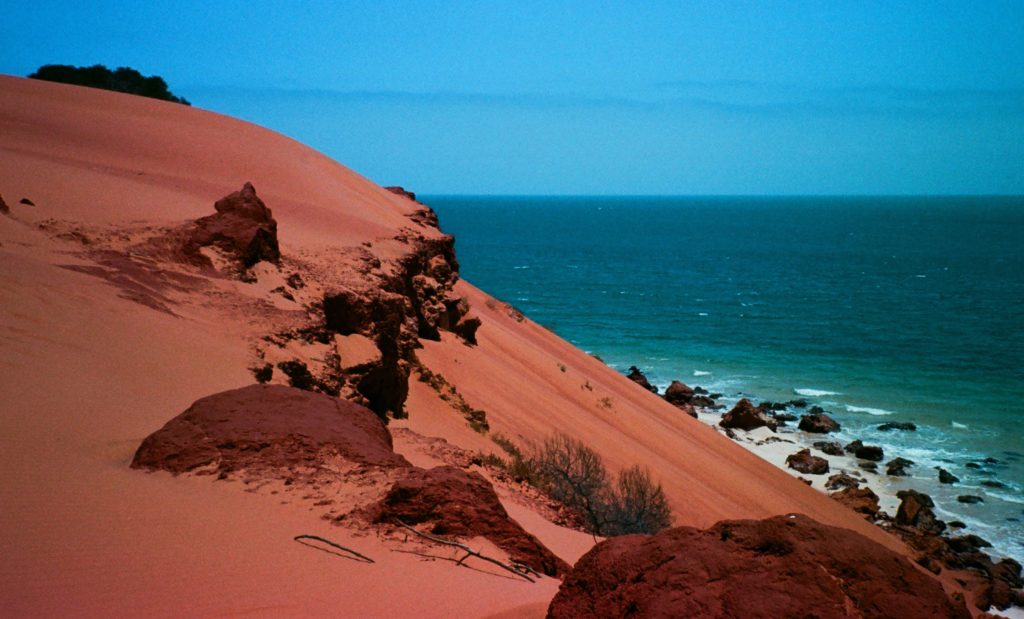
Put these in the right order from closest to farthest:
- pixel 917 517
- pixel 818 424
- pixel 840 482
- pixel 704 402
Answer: pixel 917 517
pixel 840 482
pixel 818 424
pixel 704 402

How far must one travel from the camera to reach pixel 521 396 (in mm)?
14648

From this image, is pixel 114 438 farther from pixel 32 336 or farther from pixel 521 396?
pixel 521 396

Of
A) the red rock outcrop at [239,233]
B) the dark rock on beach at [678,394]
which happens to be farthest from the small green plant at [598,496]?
the dark rock on beach at [678,394]

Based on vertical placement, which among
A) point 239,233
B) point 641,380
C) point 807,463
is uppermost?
point 239,233

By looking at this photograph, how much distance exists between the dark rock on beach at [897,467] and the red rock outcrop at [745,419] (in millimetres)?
3812

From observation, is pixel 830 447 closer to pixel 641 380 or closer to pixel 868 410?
pixel 868 410

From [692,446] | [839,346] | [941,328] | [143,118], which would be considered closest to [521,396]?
[692,446]

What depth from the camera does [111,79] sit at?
Answer: 1673 inches

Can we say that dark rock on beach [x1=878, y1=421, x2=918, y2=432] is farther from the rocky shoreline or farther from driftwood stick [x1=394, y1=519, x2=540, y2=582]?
driftwood stick [x1=394, y1=519, x2=540, y2=582]

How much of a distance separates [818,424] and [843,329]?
19.1 m

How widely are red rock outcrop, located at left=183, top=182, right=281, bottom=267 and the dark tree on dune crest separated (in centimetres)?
3428

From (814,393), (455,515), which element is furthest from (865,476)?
(455,515)

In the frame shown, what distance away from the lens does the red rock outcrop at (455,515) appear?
17.7 ft

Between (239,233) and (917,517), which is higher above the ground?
(239,233)
